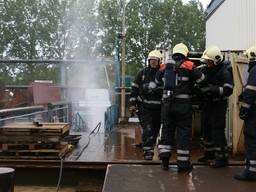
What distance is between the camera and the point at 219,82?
7578 mm

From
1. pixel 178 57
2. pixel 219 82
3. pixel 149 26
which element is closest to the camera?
pixel 178 57

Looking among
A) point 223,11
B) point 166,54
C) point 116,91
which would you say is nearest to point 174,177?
point 166,54

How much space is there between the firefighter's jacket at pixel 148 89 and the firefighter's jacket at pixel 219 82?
3.61 ft

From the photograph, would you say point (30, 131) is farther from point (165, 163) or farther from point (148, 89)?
point (165, 163)

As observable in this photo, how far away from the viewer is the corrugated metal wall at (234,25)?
1200 cm

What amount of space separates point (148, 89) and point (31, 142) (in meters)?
2.44

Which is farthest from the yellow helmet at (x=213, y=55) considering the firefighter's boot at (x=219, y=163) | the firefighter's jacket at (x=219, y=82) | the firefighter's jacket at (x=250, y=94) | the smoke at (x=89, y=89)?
the smoke at (x=89, y=89)

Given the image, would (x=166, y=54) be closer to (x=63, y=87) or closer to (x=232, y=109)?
(x=232, y=109)

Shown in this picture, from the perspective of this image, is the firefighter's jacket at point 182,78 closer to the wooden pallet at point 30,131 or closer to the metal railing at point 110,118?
the wooden pallet at point 30,131

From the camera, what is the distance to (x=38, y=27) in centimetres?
4634

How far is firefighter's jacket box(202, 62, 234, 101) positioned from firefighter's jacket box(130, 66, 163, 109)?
1100 mm

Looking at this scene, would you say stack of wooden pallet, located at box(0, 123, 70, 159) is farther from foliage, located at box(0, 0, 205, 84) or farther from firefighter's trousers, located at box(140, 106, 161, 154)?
foliage, located at box(0, 0, 205, 84)

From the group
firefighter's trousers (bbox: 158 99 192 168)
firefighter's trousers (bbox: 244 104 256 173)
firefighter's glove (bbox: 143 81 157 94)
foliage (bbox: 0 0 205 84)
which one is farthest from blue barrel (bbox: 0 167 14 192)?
foliage (bbox: 0 0 205 84)

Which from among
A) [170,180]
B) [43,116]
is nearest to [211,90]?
[170,180]
